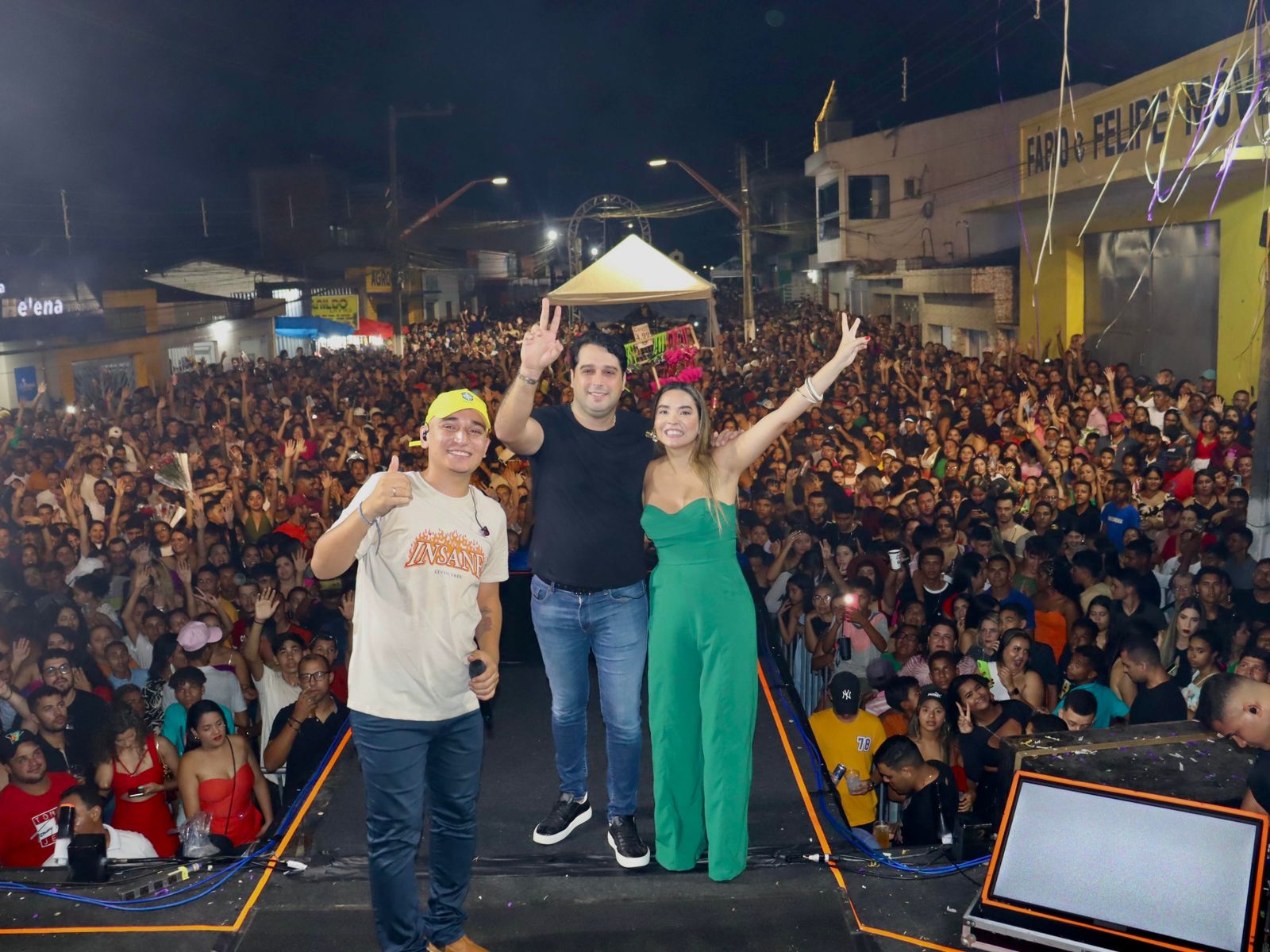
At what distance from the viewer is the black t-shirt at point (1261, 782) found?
332 centimetres

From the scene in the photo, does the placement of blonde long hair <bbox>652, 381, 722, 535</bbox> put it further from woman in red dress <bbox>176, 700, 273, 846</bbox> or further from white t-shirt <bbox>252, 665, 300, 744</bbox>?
white t-shirt <bbox>252, 665, 300, 744</bbox>

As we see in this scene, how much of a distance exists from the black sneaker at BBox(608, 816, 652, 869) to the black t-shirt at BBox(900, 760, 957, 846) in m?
1.41

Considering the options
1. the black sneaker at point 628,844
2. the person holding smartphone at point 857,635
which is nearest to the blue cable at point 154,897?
the black sneaker at point 628,844

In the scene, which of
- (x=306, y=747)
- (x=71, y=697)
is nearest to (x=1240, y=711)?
(x=306, y=747)

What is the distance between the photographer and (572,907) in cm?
361

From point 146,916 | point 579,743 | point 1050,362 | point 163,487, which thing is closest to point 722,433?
point 579,743

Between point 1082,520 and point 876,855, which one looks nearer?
point 876,855

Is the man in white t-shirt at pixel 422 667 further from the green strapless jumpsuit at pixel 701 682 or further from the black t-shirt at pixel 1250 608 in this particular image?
the black t-shirt at pixel 1250 608

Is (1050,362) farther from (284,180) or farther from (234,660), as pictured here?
(284,180)

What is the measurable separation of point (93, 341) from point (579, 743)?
22293mm

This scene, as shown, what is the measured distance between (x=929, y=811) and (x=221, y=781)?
119 inches

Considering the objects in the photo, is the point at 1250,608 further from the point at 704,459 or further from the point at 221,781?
the point at 221,781

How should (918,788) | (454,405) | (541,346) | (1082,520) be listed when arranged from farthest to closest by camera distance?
(1082,520) < (918,788) < (541,346) < (454,405)

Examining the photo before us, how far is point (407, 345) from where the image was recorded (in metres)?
27.9
